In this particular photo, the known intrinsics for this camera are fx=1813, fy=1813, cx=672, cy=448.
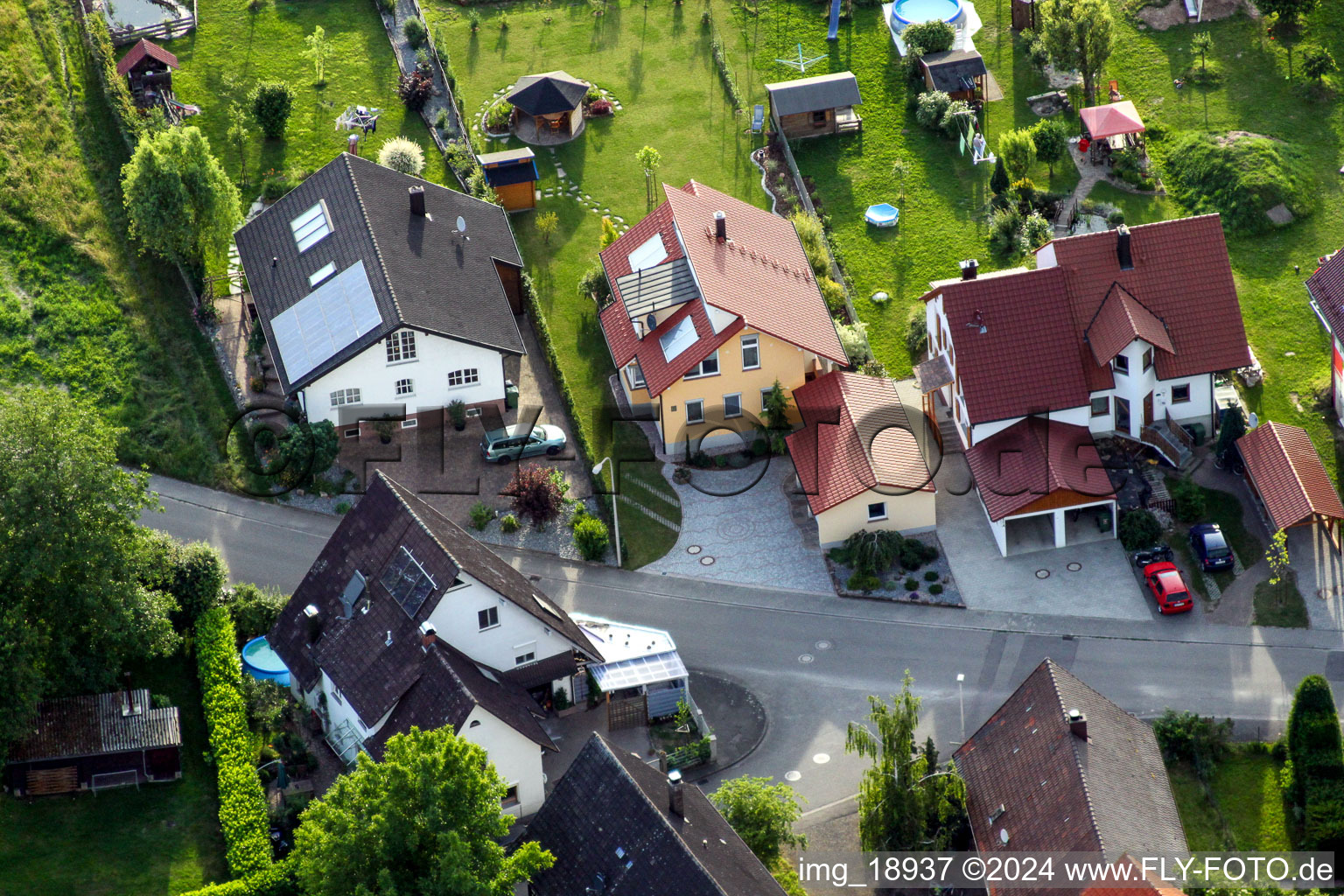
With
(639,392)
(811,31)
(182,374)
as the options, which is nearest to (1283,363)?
(639,392)

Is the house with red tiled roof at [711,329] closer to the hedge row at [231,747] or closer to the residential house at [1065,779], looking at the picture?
the residential house at [1065,779]

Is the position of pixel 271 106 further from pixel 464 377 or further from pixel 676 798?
pixel 676 798

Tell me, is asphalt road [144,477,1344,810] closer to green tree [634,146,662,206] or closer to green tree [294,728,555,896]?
green tree [294,728,555,896]

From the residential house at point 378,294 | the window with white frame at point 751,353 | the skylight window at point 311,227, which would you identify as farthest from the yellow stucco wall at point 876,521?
the skylight window at point 311,227

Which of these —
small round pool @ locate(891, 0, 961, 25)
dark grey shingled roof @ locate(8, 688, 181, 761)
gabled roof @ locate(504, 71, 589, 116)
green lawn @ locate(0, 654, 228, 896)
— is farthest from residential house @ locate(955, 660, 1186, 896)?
small round pool @ locate(891, 0, 961, 25)

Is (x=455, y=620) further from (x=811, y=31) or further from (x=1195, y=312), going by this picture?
(x=811, y=31)
